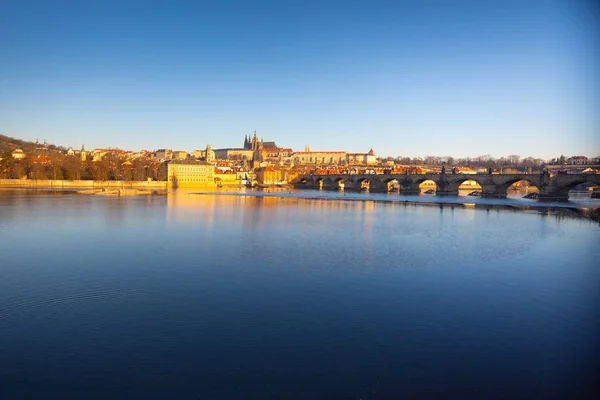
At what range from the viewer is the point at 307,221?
75.3 ft

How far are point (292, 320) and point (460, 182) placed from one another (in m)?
55.9

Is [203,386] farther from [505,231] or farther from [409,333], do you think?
[505,231]

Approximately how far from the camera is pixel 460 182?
59469mm

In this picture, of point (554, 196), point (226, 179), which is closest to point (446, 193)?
point (554, 196)

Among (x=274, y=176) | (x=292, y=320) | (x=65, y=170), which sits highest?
(x=65, y=170)

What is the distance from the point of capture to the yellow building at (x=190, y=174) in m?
70.5

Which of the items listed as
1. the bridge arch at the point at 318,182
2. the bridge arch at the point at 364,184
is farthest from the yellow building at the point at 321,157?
the bridge arch at the point at 318,182

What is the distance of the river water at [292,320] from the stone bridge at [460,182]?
34707 millimetres

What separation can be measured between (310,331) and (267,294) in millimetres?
2081

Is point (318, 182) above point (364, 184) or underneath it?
above

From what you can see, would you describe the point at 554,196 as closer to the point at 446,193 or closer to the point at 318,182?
the point at 446,193

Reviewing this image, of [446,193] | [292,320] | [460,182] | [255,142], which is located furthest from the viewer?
[255,142]

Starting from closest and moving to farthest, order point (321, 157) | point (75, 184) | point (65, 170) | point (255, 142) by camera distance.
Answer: point (75, 184)
point (65, 170)
point (255, 142)
point (321, 157)

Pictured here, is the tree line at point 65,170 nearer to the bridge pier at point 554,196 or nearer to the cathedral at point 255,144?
the bridge pier at point 554,196
